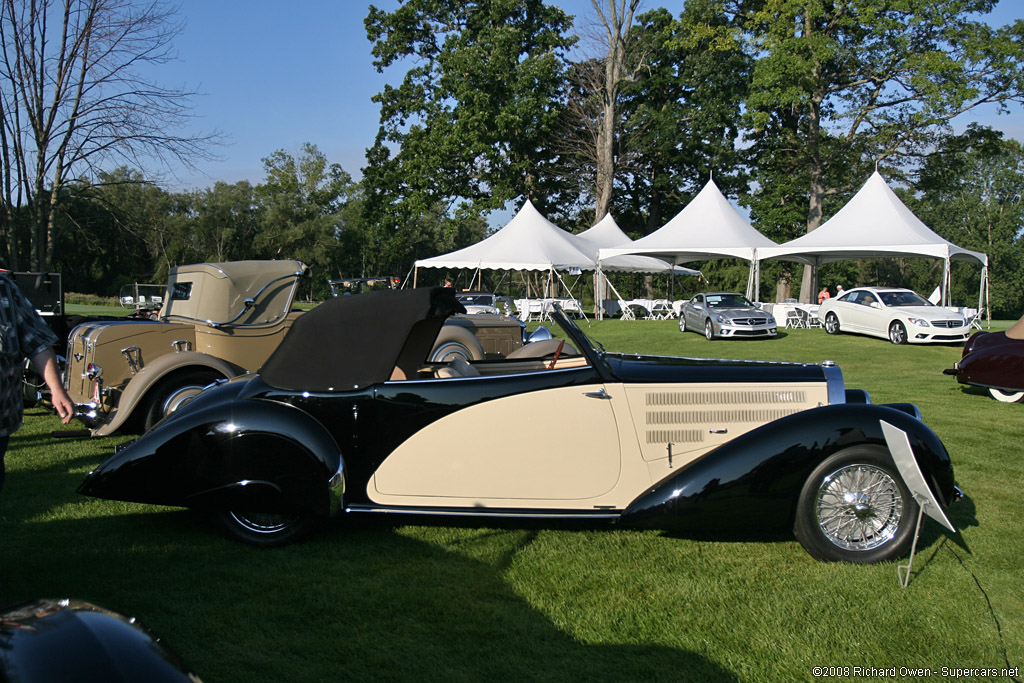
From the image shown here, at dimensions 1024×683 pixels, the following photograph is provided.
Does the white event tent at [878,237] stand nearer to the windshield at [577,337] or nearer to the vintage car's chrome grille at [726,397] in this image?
the vintage car's chrome grille at [726,397]

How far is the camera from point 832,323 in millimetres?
21031

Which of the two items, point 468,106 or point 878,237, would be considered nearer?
point 878,237

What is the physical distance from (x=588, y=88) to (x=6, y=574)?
3881 centimetres

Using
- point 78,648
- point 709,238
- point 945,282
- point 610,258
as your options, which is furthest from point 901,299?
point 78,648

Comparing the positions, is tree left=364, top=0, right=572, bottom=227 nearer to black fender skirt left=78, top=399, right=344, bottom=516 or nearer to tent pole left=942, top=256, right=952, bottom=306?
tent pole left=942, top=256, right=952, bottom=306

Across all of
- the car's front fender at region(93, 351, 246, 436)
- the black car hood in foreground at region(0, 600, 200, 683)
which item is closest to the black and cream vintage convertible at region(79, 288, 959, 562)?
the black car hood in foreground at region(0, 600, 200, 683)

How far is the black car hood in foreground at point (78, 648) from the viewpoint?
57.4 inches

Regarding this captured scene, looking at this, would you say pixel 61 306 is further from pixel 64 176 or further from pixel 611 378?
pixel 611 378

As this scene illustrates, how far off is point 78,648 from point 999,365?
1069 cm

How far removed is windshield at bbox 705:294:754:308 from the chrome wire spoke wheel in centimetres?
1744

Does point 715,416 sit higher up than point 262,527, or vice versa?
point 715,416

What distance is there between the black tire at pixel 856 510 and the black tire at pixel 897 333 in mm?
16558

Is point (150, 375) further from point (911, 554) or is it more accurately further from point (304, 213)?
point (304, 213)

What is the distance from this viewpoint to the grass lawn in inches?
116
